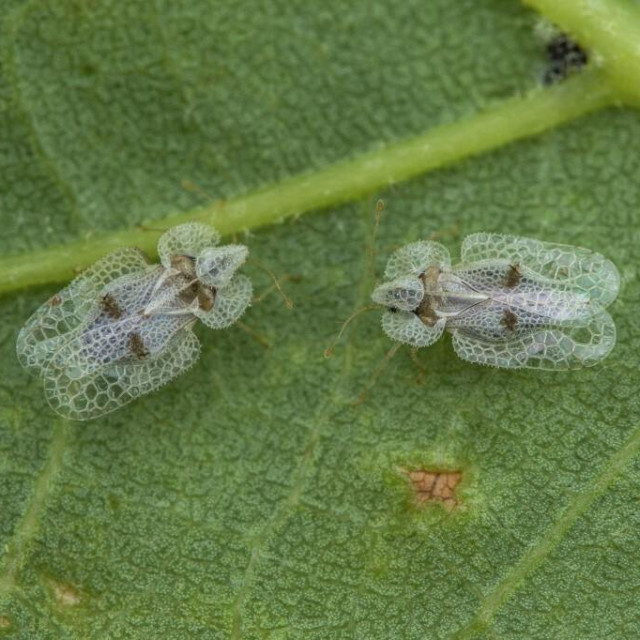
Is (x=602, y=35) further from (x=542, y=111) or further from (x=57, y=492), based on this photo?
(x=57, y=492)

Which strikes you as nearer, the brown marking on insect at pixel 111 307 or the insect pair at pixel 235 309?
the insect pair at pixel 235 309

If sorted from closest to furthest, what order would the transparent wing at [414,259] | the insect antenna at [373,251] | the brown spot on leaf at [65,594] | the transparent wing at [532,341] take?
the brown spot on leaf at [65,594], the transparent wing at [532,341], the transparent wing at [414,259], the insect antenna at [373,251]

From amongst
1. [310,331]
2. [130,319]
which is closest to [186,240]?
[130,319]

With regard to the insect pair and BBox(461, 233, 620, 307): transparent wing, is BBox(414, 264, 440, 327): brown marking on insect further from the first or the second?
BBox(461, 233, 620, 307): transparent wing

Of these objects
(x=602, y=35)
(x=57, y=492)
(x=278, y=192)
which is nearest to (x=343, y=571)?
(x=57, y=492)

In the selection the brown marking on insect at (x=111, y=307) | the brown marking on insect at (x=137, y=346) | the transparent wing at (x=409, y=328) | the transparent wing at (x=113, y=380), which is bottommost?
the transparent wing at (x=113, y=380)

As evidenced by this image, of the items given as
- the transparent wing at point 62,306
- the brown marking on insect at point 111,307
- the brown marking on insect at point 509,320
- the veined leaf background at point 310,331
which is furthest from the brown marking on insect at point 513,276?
the brown marking on insect at point 111,307

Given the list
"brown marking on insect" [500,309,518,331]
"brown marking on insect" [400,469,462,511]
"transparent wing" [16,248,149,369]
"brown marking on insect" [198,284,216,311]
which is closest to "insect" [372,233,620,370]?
"brown marking on insect" [500,309,518,331]

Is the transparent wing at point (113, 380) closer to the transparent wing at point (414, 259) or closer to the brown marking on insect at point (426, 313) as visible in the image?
the transparent wing at point (414, 259)
